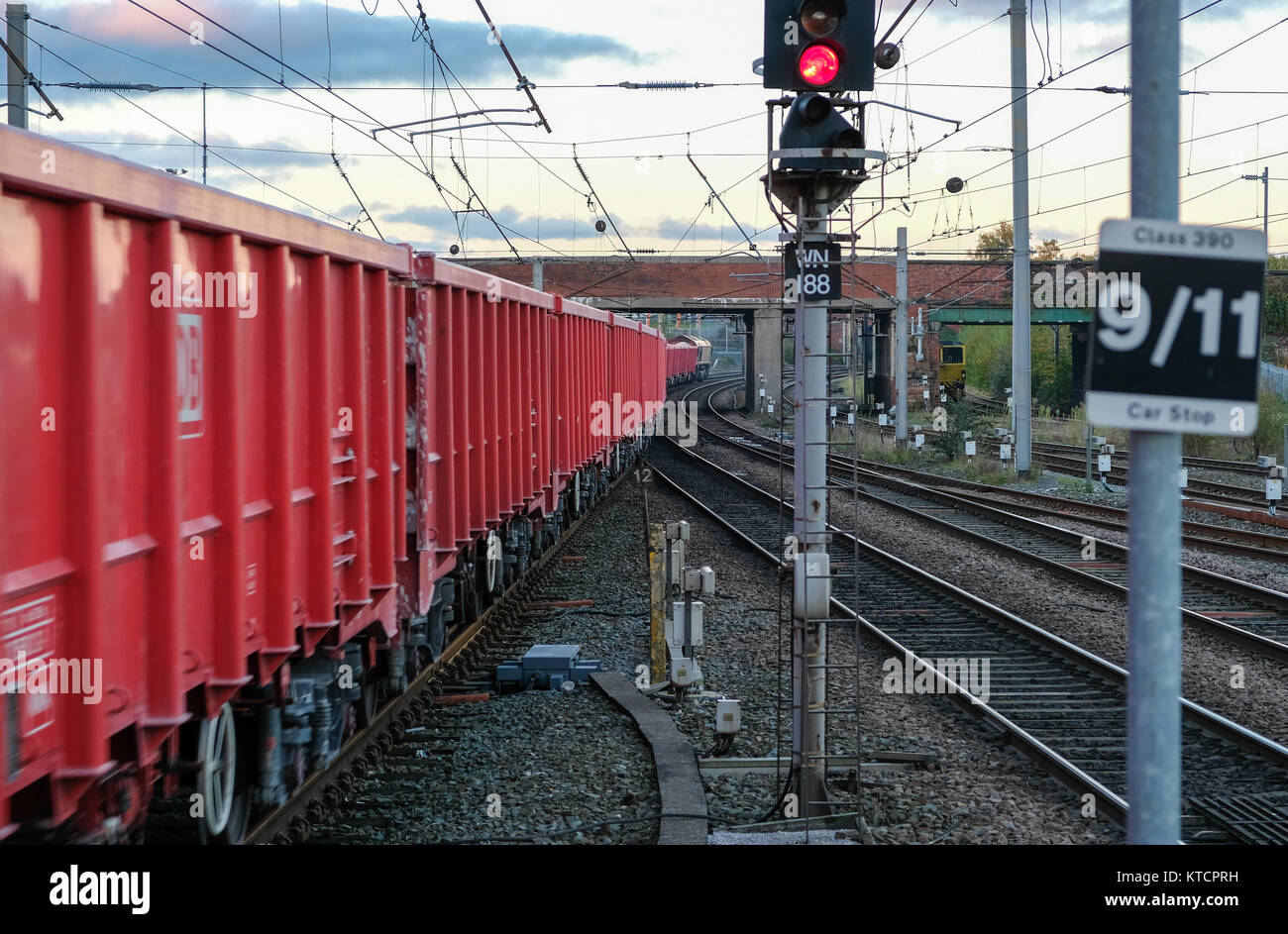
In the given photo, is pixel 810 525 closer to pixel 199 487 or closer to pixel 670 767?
pixel 670 767

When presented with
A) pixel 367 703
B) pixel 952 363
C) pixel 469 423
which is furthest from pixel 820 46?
pixel 952 363

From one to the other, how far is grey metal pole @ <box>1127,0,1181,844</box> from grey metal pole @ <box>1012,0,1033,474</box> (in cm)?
2205

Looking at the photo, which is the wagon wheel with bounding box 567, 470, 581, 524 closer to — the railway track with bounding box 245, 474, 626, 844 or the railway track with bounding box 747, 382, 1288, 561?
the railway track with bounding box 245, 474, 626, 844

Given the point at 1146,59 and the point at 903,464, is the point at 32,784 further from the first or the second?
the point at 903,464

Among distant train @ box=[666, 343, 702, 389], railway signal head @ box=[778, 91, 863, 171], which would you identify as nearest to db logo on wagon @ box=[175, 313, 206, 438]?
railway signal head @ box=[778, 91, 863, 171]

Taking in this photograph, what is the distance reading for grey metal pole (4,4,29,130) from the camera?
52.0 feet

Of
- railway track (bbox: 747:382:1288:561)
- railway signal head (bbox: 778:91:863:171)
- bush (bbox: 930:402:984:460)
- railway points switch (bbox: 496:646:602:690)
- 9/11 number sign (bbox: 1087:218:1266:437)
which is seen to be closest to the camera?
9/11 number sign (bbox: 1087:218:1266:437)

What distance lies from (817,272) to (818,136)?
0.71 metres

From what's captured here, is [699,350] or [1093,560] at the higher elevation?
[699,350]

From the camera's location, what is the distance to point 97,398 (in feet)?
13.4

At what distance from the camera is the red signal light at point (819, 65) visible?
642 centimetres

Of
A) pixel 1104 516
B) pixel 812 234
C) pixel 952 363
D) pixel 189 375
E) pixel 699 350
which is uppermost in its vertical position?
pixel 699 350

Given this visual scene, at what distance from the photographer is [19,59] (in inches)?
606
